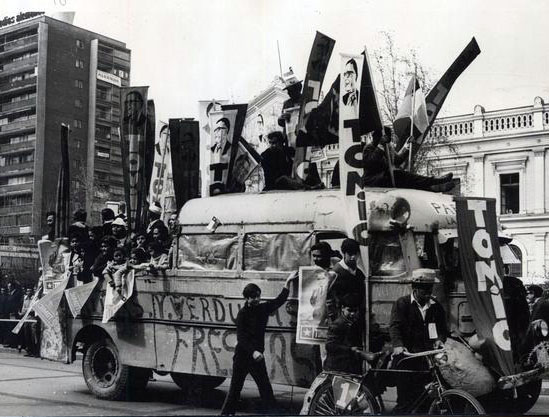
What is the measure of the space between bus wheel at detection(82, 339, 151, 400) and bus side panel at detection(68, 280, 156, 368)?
19 cm

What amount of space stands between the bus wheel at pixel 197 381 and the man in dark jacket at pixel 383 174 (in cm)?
314

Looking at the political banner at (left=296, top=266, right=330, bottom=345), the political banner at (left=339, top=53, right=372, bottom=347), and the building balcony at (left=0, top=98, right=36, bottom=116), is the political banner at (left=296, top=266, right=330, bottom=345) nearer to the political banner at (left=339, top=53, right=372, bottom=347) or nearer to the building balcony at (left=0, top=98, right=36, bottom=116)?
the political banner at (left=339, top=53, right=372, bottom=347)

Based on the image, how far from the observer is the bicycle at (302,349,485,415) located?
257 inches

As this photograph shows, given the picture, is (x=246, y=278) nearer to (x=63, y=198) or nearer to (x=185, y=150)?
(x=185, y=150)

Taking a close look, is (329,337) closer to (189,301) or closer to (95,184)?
A: (189,301)

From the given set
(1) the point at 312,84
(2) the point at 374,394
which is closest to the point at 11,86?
(1) the point at 312,84

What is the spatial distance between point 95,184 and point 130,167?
22994 millimetres

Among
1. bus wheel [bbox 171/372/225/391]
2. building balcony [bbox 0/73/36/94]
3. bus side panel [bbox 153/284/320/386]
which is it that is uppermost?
building balcony [bbox 0/73/36/94]

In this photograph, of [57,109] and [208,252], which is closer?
[208,252]

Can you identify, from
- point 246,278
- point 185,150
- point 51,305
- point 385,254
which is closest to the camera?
point 385,254

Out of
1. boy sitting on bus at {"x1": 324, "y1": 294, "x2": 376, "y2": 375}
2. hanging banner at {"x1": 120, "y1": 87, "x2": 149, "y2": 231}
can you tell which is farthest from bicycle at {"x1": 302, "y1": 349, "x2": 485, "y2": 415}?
hanging banner at {"x1": 120, "y1": 87, "x2": 149, "y2": 231}

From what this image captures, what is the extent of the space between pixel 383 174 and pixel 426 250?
1091 mm

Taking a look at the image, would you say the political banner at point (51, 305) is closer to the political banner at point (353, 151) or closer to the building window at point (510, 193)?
the political banner at point (353, 151)

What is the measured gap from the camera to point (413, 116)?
10.4 metres
